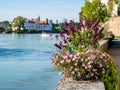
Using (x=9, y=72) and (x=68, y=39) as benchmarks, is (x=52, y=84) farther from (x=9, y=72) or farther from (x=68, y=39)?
(x=68, y=39)

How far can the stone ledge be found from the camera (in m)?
5.82

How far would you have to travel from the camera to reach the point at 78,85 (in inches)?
241

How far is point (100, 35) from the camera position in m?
11.7

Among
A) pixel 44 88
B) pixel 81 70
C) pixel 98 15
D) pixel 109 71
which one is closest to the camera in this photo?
pixel 81 70

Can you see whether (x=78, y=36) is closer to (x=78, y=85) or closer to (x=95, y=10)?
(x=78, y=85)

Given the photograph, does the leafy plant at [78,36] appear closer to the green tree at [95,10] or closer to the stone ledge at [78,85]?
the stone ledge at [78,85]

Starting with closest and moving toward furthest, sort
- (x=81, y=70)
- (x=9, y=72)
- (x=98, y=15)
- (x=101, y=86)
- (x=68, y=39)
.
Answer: (x=101, y=86) → (x=81, y=70) → (x=68, y=39) → (x=9, y=72) → (x=98, y=15)

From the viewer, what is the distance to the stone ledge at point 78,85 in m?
5.82

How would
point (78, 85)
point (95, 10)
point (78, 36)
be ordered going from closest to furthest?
point (78, 85)
point (78, 36)
point (95, 10)

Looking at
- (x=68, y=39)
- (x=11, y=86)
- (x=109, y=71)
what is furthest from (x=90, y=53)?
(x=11, y=86)

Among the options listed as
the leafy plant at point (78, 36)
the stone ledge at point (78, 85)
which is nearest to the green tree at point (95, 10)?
the leafy plant at point (78, 36)

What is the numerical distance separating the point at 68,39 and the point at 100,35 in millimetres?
1154

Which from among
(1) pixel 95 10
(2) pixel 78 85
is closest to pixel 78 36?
(2) pixel 78 85

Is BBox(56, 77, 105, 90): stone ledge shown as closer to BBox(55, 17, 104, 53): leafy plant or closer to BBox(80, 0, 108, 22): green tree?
BBox(55, 17, 104, 53): leafy plant
